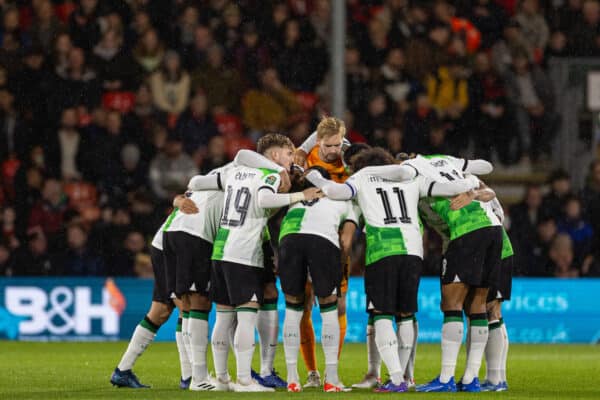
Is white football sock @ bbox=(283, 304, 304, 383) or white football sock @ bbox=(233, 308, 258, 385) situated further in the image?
white football sock @ bbox=(283, 304, 304, 383)

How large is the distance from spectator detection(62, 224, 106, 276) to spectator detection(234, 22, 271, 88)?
4111mm

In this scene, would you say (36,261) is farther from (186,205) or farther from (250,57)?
(186,205)

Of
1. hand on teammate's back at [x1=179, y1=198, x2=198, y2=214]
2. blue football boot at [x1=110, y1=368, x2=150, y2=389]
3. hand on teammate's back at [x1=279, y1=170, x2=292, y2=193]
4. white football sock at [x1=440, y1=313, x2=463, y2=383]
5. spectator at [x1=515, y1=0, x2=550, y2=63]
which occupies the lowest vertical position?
blue football boot at [x1=110, y1=368, x2=150, y2=389]

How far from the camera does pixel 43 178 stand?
20906 mm

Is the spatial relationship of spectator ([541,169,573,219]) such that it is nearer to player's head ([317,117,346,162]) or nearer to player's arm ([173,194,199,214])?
player's head ([317,117,346,162])

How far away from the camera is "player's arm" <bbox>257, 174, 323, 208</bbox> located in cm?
1170

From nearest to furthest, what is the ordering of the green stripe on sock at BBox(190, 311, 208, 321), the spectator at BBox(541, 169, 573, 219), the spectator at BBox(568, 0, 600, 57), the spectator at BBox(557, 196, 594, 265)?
the green stripe on sock at BBox(190, 311, 208, 321), the spectator at BBox(557, 196, 594, 265), the spectator at BBox(541, 169, 573, 219), the spectator at BBox(568, 0, 600, 57)

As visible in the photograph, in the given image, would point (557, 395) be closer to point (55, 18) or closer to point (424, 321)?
point (424, 321)

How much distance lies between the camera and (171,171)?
2120 cm

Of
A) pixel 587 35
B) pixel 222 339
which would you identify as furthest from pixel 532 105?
pixel 222 339

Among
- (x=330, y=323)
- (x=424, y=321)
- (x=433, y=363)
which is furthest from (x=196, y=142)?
(x=330, y=323)

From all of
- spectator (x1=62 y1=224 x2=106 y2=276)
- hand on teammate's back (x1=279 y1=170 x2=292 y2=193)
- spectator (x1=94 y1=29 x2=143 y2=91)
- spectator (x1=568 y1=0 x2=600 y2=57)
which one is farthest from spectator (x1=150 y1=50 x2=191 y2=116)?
hand on teammate's back (x1=279 y1=170 x2=292 y2=193)

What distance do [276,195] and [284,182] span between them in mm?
323

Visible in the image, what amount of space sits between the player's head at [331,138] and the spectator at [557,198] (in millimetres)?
8916
